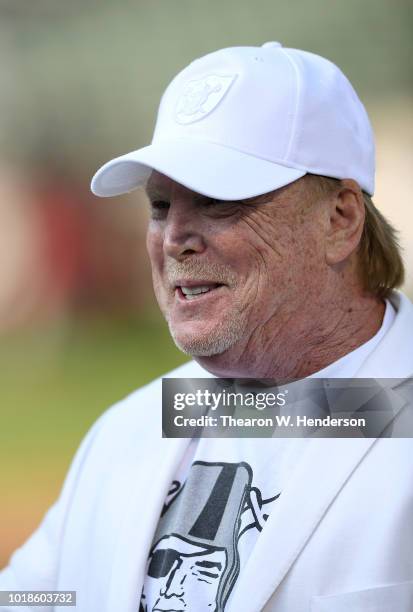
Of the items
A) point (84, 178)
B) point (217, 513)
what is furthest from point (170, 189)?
point (84, 178)

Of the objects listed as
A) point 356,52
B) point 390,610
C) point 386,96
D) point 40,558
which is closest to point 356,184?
point 390,610

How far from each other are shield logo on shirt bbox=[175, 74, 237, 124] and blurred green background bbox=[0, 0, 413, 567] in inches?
81.1

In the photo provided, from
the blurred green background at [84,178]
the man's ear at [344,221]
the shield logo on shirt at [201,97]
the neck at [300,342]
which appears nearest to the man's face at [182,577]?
the neck at [300,342]

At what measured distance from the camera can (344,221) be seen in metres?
1.33

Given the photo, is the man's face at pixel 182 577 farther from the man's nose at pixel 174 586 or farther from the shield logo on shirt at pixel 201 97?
the shield logo on shirt at pixel 201 97

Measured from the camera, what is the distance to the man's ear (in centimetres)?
131

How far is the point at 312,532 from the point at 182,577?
23cm

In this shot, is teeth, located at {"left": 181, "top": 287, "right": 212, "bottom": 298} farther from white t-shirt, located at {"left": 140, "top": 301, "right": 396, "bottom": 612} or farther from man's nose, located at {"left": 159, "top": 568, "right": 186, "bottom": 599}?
man's nose, located at {"left": 159, "top": 568, "right": 186, "bottom": 599}

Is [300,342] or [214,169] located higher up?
[214,169]

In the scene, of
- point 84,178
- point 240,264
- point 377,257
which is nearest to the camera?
point 240,264

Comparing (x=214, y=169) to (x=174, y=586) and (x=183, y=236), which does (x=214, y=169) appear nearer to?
(x=183, y=236)

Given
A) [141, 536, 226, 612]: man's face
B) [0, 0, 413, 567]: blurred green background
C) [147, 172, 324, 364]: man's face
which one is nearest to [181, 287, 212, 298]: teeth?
[147, 172, 324, 364]: man's face

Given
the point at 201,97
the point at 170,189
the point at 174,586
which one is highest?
the point at 201,97

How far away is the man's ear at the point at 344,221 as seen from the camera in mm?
1312
